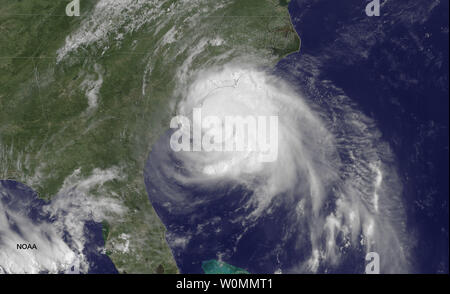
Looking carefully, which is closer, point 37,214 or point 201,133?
point 201,133

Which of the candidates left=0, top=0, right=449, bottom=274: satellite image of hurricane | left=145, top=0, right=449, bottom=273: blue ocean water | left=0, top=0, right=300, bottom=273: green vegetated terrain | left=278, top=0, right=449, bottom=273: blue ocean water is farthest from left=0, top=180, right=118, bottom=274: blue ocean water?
left=278, top=0, right=449, bottom=273: blue ocean water

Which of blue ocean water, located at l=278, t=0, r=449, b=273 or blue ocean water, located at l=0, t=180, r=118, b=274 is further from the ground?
blue ocean water, located at l=278, t=0, r=449, b=273

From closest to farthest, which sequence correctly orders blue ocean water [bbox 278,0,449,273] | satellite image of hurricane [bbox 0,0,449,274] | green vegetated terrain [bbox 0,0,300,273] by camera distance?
blue ocean water [bbox 278,0,449,273] → satellite image of hurricane [bbox 0,0,449,274] → green vegetated terrain [bbox 0,0,300,273]

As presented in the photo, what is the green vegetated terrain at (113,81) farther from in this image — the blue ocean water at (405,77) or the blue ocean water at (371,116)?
the blue ocean water at (405,77)

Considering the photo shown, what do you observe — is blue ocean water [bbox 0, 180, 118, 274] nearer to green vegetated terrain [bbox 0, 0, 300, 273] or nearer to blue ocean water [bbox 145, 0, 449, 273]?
green vegetated terrain [bbox 0, 0, 300, 273]

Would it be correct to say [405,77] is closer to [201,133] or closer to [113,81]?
[201,133]

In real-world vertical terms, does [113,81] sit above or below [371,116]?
above

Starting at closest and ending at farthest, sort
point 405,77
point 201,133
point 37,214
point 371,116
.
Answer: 1. point 405,77
2. point 371,116
3. point 201,133
4. point 37,214

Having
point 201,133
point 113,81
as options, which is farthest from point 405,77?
point 113,81
